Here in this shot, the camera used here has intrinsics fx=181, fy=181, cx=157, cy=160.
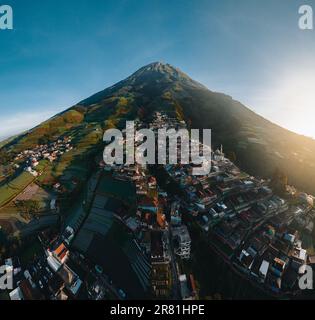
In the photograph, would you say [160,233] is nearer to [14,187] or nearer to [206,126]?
[14,187]

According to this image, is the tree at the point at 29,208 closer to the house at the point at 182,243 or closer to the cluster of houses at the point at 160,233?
the cluster of houses at the point at 160,233

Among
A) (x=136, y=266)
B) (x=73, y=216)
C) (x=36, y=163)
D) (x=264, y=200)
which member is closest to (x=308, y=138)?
(x=264, y=200)

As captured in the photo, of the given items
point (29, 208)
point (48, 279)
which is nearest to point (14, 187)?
point (29, 208)

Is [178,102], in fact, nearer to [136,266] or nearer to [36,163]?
[36,163]

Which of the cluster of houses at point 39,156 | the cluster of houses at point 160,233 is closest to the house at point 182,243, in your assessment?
the cluster of houses at point 160,233

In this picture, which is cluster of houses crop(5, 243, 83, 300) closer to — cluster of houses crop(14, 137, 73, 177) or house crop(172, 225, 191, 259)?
house crop(172, 225, 191, 259)

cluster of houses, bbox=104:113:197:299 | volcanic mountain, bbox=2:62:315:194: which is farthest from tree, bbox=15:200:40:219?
cluster of houses, bbox=104:113:197:299

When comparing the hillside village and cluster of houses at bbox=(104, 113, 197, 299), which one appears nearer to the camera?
cluster of houses at bbox=(104, 113, 197, 299)
